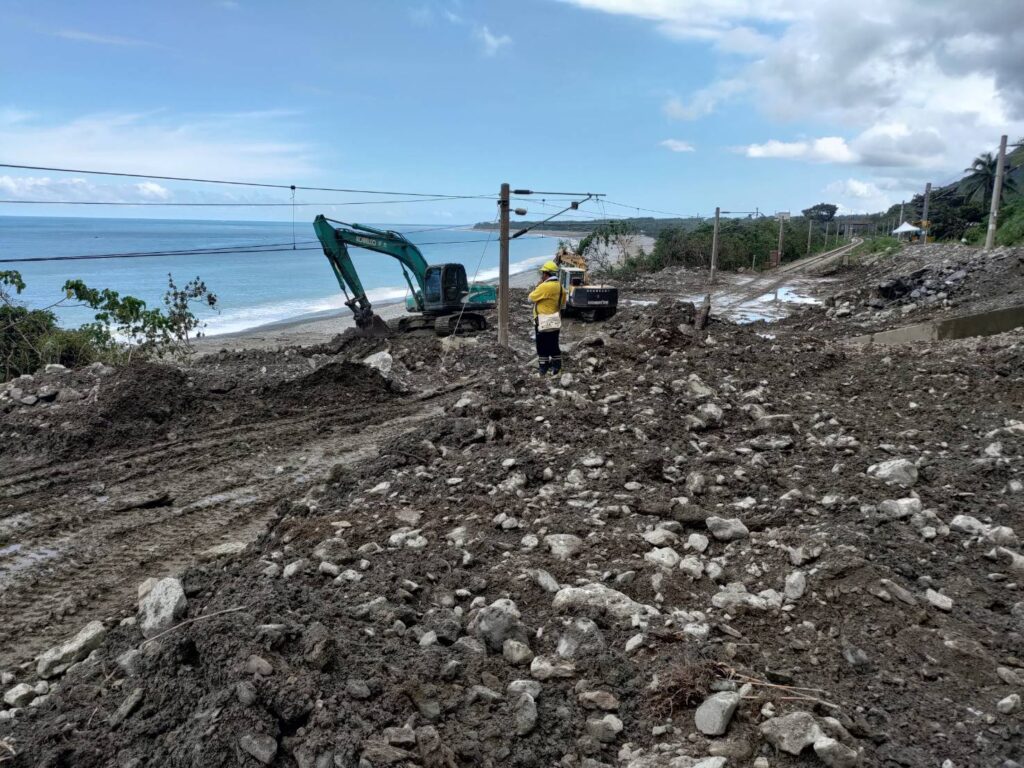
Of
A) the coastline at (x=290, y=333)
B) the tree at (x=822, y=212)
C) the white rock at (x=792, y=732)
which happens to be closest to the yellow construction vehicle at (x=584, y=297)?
the coastline at (x=290, y=333)

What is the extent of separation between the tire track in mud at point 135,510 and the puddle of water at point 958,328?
400 inches

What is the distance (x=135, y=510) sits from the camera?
7441mm

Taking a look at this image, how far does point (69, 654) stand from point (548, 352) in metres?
7.62

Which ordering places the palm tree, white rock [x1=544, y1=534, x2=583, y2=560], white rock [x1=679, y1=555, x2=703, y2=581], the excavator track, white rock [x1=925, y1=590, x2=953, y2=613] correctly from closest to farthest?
white rock [x1=925, y1=590, x2=953, y2=613], white rock [x1=679, y1=555, x2=703, y2=581], white rock [x1=544, y1=534, x2=583, y2=560], the excavator track, the palm tree

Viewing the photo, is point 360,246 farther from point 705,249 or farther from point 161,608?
point 705,249

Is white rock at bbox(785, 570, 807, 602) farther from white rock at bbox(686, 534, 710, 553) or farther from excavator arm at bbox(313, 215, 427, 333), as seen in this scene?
excavator arm at bbox(313, 215, 427, 333)

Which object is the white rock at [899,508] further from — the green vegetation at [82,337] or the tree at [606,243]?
the tree at [606,243]

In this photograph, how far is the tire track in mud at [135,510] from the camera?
5.55 metres

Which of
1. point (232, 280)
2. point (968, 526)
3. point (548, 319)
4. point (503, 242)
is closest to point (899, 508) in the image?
point (968, 526)

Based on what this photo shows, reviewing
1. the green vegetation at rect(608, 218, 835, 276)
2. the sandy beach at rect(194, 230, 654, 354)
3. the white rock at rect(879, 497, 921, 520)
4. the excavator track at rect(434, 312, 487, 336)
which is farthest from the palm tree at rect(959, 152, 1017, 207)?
the white rock at rect(879, 497, 921, 520)

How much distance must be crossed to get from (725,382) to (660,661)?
18.9 feet

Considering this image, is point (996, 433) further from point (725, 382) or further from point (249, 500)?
point (249, 500)

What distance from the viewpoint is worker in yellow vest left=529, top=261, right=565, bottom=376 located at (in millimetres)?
10578

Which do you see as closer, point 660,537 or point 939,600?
point 939,600
